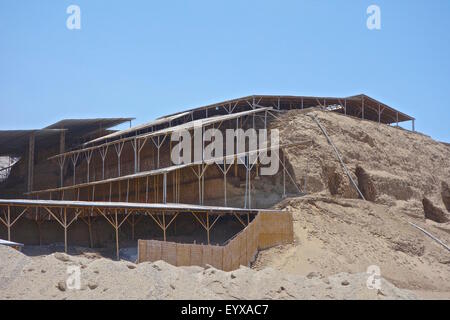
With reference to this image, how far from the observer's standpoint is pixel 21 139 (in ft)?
178

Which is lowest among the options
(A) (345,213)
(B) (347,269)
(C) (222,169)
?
(B) (347,269)

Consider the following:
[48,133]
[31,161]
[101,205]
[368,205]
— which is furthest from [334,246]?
[48,133]

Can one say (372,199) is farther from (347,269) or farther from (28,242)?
(28,242)

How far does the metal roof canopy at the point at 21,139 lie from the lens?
170 feet

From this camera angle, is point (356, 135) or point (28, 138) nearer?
point (356, 135)

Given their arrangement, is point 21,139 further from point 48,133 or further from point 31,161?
point 31,161

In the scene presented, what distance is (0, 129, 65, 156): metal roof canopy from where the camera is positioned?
170ft

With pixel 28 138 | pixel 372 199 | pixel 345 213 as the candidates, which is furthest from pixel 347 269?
pixel 28 138

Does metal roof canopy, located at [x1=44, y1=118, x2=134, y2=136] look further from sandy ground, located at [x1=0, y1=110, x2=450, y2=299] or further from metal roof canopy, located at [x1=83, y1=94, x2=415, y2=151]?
sandy ground, located at [x1=0, y1=110, x2=450, y2=299]

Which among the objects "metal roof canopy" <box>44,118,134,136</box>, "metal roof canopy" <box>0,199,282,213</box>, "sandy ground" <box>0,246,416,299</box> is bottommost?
"sandy ground" <box>0,246,416,299</box>

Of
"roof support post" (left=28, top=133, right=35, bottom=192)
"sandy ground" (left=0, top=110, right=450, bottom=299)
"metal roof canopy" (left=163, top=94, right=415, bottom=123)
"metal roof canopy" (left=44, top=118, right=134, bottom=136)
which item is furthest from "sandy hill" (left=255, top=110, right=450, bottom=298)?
"roof support post" (left=28, top=133, right=35, bottom=192)
